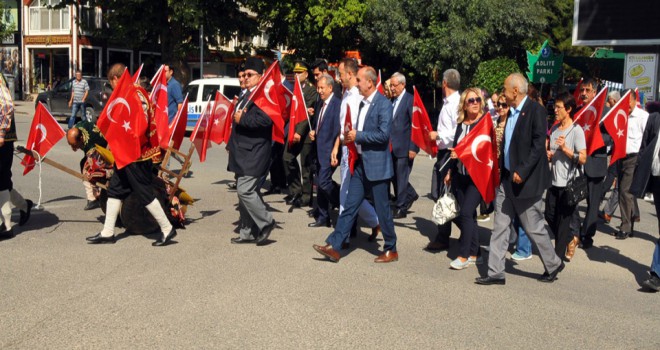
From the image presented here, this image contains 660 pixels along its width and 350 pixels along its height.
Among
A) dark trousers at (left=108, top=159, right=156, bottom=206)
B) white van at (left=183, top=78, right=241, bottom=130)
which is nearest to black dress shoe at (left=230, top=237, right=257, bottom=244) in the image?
dark trousers at (left=108, top=159, right=156, bottom=206)

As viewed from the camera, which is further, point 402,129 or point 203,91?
point 203,91

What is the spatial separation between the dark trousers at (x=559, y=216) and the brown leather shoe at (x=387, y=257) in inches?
63.7

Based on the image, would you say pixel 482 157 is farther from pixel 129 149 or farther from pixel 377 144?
pixel 129 149

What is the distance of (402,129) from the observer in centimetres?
927

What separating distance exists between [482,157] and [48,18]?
37766 millimetres

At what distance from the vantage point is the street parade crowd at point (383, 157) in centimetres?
650

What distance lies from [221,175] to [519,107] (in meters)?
7.41

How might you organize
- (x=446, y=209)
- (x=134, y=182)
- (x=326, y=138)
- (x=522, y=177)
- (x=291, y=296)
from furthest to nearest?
1. (x=326, y=138)
2. (x=134, y=182)
3. (x=446, y=209)
4. (x=522, y=177)
5. (x=291, y=296)

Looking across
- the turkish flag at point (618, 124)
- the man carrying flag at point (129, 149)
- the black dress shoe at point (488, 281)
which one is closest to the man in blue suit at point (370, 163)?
the black dress shoe at point (488, 281)

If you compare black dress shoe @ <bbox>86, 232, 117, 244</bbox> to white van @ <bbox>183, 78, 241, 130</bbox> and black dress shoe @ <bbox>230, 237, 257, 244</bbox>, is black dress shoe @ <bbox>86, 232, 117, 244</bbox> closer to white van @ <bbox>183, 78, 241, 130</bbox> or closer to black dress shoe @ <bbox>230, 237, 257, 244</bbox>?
black dress shoe @ <bbox>230, 237, 257, 244</bbox>

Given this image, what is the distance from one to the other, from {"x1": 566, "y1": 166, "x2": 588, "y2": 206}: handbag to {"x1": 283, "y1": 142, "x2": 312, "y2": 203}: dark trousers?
12.4ft

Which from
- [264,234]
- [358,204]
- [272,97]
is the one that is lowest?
[264,234]

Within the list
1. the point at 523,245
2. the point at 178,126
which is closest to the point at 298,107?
the point at 178,126

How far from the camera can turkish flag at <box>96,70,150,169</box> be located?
7.17 metres
